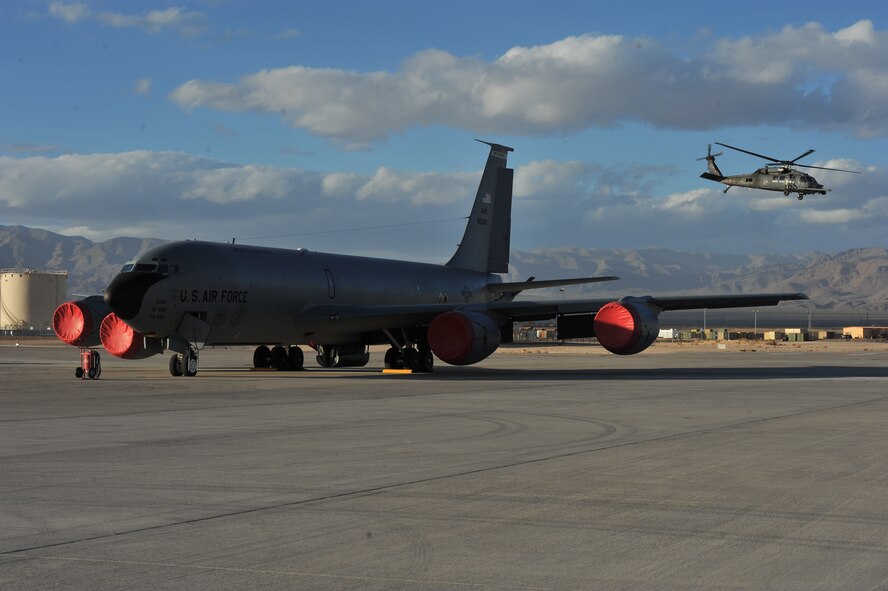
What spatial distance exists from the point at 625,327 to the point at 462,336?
5.34 meters

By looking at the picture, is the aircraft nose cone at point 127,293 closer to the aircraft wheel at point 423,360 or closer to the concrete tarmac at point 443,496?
the concrete tarmac at point 443,496

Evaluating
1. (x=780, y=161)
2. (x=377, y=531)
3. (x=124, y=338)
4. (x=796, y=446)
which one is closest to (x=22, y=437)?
(x=377, y=531)

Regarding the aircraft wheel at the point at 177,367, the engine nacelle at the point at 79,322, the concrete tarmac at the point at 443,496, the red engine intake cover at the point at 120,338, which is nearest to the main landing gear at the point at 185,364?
the aircraft wheel at the point at 177,367

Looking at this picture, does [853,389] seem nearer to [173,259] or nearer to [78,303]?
[173,259]

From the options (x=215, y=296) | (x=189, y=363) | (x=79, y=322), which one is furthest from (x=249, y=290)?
(x=79, y=322)

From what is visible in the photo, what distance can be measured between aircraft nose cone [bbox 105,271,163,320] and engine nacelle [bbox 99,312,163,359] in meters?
4.52

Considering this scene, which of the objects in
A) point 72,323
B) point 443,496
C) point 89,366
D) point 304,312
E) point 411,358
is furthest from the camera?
point 411,358

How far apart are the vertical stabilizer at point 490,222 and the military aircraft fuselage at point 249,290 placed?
17.7ft

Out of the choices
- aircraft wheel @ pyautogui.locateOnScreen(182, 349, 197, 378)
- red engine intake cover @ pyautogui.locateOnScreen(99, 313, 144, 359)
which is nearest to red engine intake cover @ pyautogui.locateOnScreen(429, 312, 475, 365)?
aircraft wheel @ pyautogui.locateOnScreen(182, 349, 197, 378)

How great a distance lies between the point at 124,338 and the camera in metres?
34.4

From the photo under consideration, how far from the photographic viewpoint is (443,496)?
995 centimetres

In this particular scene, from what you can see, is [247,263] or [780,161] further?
[780,161]

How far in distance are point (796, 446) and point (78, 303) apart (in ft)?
90.1

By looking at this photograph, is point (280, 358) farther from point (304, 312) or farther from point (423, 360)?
point (423, 360)
